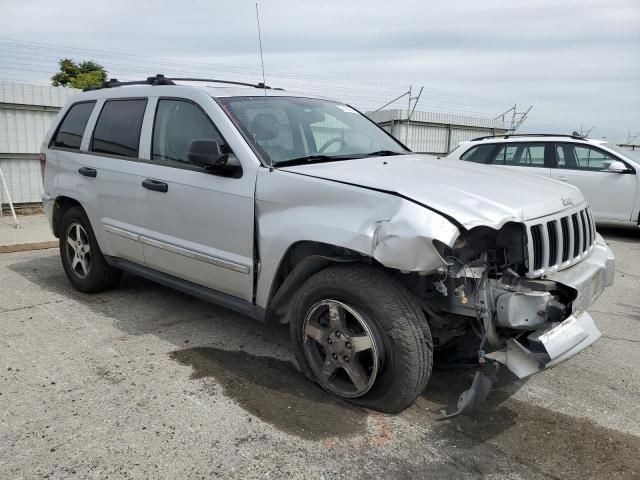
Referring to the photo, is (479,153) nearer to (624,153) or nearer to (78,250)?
(624,153)

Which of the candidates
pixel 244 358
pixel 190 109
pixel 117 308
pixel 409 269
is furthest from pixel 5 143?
pixel 409 269

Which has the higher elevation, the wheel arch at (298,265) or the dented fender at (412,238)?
the dented fender at (412,238)

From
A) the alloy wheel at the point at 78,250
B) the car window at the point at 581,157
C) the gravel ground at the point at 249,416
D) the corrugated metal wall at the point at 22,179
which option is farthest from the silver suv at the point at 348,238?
the corrugated metal wall at the point at 22,179

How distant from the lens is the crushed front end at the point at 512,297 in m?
2.91

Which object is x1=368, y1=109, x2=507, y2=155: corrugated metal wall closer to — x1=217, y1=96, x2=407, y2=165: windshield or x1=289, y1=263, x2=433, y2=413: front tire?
x1=217, y1=96, x2=407, y2=165: windshield

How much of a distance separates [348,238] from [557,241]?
1.21 meters

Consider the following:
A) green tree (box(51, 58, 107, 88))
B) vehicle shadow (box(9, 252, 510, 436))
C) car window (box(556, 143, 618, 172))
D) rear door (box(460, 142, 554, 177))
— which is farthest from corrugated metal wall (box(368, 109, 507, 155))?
green tree (box(51, 58, 107, 88))

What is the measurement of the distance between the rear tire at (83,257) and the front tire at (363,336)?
259 centimetres

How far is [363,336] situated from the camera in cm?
312

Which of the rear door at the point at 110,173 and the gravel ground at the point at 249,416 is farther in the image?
the rear door at the point at 110,173

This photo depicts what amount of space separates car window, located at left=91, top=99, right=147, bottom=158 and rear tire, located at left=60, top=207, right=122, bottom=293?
2.41 ft

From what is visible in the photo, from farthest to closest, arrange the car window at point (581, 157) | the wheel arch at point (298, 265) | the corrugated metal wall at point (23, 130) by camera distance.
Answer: the corrugated metal wall at point (23, 130), the car window at point (581, 157), the wheel arch at point (298, 265)

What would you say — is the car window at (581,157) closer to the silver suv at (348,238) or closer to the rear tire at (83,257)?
the silver suv at (348,238)

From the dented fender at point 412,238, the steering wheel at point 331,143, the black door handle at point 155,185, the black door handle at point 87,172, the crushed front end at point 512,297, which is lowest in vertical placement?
the crushed front end at point 512,297
